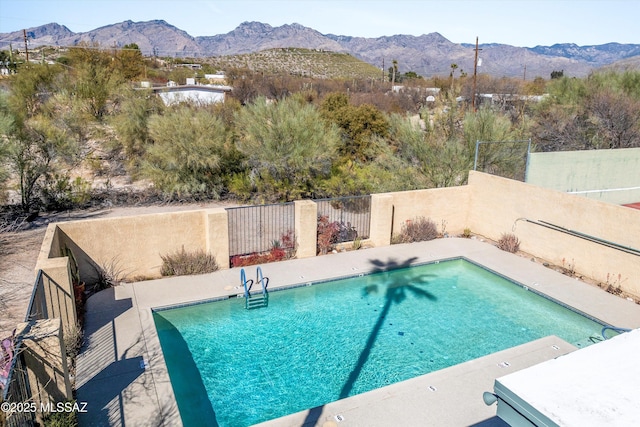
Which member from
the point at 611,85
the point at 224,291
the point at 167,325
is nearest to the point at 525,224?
the point at 224,291

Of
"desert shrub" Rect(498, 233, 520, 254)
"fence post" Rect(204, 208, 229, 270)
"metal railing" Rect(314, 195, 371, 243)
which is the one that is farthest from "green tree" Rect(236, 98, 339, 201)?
"desert shrub" Rect(498, 233, 520, 254)

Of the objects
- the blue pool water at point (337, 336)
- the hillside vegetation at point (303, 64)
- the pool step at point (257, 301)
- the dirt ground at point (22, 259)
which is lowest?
the blue pool water at point (337, 336)

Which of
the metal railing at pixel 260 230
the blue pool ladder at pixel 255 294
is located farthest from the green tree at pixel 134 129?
the blue pool ladder at pixel 255 294

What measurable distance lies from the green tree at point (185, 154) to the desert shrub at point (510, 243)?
37.4 ft

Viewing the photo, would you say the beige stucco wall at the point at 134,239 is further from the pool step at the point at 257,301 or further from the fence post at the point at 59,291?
the pool step at the point at 257,301

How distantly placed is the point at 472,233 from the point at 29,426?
45.6 ft

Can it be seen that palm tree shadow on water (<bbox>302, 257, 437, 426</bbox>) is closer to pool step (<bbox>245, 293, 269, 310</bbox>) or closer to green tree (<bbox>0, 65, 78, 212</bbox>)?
pool step (<bbox>245, 293, 269, 310</bbox>)

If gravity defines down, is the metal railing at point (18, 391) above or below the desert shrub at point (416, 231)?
above

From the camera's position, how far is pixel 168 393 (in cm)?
741

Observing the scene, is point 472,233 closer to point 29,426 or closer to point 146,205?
point 146,205

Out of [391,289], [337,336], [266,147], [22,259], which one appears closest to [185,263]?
[22,259]

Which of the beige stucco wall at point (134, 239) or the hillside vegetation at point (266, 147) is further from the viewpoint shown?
the hillside vegetation at point (266, 147)

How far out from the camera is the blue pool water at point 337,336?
320 inches

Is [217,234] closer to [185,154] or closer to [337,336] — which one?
[337,336]
